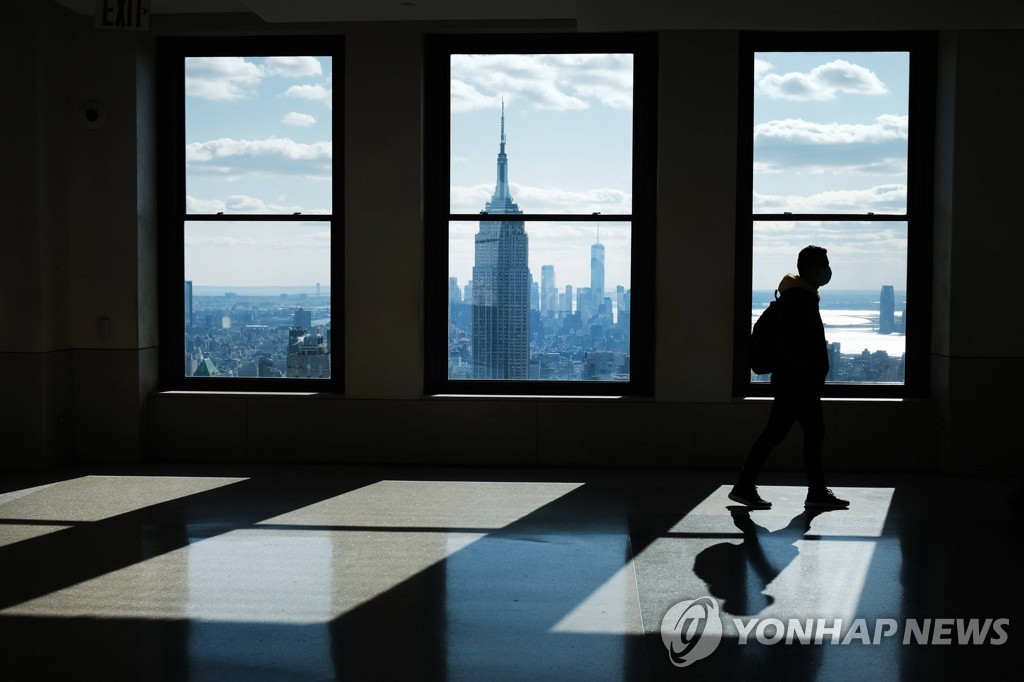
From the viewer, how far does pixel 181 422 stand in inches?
314

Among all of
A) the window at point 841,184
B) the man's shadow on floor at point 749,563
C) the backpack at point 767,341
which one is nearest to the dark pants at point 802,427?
the backpack at point 767,341

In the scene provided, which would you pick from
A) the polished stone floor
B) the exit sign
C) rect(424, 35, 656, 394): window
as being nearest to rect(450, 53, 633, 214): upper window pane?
rect(424, 35, 656, 394): window

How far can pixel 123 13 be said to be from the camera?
512cm

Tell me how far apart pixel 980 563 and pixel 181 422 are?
5873mm

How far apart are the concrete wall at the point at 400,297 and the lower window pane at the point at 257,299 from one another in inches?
13.4

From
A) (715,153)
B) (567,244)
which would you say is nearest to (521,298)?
(567,244)

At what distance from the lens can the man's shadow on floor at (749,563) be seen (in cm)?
448

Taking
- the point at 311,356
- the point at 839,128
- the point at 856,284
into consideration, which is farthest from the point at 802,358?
the point at 311,356

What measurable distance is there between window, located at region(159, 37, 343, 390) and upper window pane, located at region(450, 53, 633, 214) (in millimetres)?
1126

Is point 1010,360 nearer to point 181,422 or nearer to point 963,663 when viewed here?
point 963,663

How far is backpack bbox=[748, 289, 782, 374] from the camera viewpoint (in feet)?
20.2

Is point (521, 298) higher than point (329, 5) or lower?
lower

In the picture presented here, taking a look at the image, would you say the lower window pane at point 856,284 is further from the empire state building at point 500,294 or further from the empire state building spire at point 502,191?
the empire state building spire at point 502,191

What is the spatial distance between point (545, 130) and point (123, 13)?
12.2 ft
